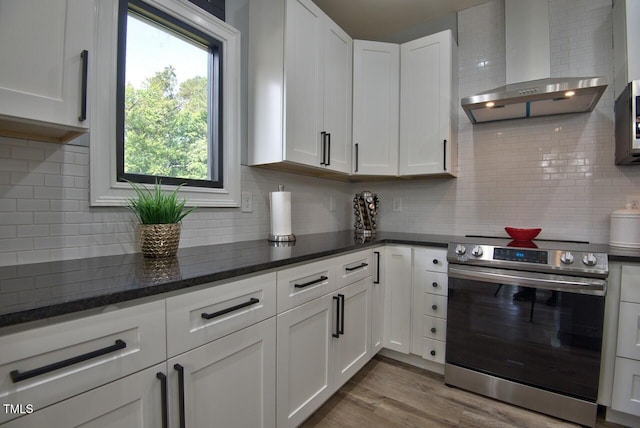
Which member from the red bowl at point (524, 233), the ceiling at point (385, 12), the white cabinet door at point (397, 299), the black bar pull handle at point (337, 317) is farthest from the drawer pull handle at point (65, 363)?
the ceiling at point (385, 12)

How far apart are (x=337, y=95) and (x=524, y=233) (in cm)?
164

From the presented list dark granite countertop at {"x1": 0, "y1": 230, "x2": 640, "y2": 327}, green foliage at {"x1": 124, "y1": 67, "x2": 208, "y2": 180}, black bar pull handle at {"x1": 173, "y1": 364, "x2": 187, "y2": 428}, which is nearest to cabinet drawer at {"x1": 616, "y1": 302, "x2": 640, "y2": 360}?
dark granite countertop at {"x1": 0, "y1": 230, "x2": 640, "y2": 327}

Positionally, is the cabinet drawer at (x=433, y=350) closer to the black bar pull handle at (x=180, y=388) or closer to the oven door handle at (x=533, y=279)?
the oven door handle at (x=533, y=279)

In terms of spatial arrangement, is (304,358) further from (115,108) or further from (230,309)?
(115,108)

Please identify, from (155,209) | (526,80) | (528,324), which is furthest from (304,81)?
(528,324)

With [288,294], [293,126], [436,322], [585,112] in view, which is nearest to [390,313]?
[436,322]

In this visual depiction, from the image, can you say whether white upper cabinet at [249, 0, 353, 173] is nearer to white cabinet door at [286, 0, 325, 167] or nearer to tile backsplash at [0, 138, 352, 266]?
white cabinet door at [286, 0, 325, 167]

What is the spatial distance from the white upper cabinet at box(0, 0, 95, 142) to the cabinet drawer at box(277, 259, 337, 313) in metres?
0.92

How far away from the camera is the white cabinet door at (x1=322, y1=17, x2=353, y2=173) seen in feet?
6.87

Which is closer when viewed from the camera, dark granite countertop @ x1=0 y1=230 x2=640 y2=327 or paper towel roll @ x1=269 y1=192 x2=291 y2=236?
dark granite countertop @ x1=0 y1=230 x2=640 y2=327

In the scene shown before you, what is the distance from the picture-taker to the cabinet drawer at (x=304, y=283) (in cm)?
130

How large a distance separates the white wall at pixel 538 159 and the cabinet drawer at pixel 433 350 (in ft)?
3.10

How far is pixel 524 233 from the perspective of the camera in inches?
79.7

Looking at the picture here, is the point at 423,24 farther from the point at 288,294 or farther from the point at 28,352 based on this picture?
the point at 28,352
